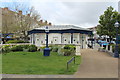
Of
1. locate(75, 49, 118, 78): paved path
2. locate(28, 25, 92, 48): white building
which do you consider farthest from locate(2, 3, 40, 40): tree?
locate(75, 49, 118, 78): paved path

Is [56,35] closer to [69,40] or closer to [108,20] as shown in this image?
[69,40]

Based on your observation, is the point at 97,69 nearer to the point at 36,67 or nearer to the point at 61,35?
the point at 36,67

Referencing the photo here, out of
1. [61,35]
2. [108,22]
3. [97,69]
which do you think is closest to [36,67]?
[97,69]

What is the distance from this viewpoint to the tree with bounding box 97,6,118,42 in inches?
879

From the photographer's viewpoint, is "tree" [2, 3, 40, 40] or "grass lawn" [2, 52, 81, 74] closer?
"grass lawn" [2, 52, 81, 74]

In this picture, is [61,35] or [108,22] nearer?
[108,22]

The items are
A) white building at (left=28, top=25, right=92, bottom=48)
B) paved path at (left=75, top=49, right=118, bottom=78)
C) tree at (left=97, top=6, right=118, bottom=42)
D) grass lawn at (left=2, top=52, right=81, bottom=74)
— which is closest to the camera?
paved path at (left=75, top=49, right=118, bottom=78)

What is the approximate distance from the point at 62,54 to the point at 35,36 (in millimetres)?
12385

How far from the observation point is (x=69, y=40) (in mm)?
25297

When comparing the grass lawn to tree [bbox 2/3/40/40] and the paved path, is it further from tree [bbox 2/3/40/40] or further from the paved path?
tree [bbox 2/3/40/40]

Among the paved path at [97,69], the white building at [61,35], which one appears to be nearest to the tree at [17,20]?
the white building at [61,35]

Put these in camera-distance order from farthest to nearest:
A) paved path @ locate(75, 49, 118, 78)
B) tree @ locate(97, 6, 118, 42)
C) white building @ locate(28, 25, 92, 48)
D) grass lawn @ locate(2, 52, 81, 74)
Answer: white building @ locate(28, 25, 92, 48) → tree @ locate(97, 6, 118, 42) → grass lawn @ locate(2, 52, 81, 74) → paved path @ locate(75, 49, 118, 78)

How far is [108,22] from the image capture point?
22.8 m

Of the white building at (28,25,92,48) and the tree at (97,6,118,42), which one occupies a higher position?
the tree at (97,6,118,42)
